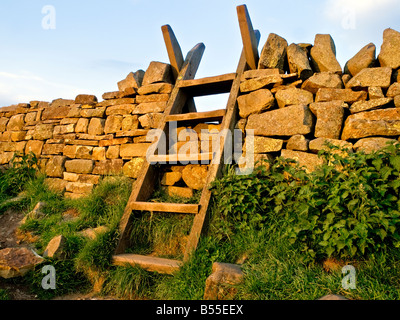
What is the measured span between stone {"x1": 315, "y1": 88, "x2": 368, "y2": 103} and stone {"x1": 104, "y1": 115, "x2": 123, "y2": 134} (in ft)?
8.21

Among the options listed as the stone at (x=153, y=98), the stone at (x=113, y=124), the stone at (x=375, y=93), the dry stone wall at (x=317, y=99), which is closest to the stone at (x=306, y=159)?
the dry stone wall at (x=317, y=99)

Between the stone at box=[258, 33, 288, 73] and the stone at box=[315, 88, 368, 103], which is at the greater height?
the stone at box=[258, 33, 288, 73]

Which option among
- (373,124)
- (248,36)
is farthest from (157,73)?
(373,124)

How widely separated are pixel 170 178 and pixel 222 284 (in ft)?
5.32

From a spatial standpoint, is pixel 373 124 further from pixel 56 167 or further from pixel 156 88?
pixel 56 167

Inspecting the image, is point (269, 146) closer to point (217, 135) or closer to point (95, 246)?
point (217, 135)

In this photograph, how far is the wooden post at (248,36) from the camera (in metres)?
3.55

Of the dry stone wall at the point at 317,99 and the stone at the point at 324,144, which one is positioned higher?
the dry stone wall at the point at 317,99

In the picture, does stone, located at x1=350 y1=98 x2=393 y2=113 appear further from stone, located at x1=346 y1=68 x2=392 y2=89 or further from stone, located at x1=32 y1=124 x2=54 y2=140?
stone, located at x1=32 y1=124 x2=54 y2=140

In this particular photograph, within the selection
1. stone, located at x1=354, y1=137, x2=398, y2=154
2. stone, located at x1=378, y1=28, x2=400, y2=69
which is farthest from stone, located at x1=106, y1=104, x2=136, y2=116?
stone, located at x1=378, y1=28, x2=400, y2=69

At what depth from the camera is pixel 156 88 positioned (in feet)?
13.2

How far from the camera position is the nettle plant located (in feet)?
7.10

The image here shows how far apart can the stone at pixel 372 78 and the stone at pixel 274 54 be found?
790 millimetres

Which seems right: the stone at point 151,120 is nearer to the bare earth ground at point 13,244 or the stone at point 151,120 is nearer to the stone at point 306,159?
the stone at point 306,159
